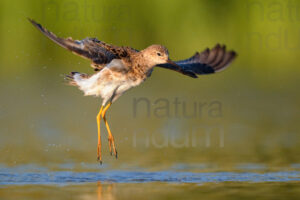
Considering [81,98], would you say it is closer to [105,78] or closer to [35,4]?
[35,4]

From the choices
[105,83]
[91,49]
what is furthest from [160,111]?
[91,49]

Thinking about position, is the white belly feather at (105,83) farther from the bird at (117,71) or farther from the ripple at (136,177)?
the ripple at (136,177)

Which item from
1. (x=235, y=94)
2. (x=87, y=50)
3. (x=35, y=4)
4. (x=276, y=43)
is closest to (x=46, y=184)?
(x=87, y=50)

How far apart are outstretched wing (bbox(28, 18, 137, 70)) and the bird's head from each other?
16.8 inches

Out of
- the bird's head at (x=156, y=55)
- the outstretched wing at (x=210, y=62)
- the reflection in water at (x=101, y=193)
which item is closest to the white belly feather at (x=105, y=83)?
the bird's head at (x=156, y=55)

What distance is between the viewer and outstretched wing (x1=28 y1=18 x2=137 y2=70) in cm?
1020

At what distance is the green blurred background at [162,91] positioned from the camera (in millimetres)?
12719

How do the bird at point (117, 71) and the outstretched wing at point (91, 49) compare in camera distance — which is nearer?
the outstretched wing at point (91, 49)

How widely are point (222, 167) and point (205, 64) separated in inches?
68.1

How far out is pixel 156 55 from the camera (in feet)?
36.7

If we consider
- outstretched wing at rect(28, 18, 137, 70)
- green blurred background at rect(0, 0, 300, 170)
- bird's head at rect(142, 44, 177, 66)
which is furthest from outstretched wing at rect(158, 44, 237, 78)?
green blurred background at rect(0, 0, 300, 170)

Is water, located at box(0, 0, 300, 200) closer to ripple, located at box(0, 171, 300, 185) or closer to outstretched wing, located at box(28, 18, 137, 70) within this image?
ripple, located at box(0, 171, 300, 185)

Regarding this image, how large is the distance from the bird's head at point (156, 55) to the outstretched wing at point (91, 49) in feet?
1.40

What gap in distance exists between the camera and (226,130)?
14922mm
